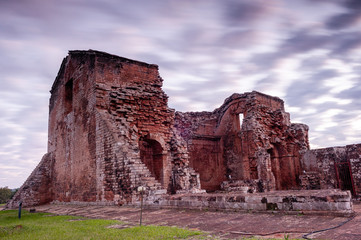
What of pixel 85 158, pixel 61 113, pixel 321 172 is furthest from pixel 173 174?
pixel 61 113

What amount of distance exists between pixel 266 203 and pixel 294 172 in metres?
15.2

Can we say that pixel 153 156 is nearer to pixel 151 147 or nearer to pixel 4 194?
pixel 151 147

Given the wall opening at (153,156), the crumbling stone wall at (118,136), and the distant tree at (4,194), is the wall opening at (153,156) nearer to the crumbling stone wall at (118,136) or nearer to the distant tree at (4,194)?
the crumbling stone wall at (118,136)

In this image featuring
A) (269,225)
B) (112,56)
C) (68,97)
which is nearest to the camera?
(269,225)

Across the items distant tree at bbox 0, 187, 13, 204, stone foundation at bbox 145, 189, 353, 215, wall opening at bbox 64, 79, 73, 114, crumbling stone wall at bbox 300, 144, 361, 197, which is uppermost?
wall opening at bbox 64, 79, 73, 114

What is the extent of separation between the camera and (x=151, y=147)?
14.4 meters

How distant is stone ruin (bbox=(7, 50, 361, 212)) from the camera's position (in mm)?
11680

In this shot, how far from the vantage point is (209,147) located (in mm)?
21266

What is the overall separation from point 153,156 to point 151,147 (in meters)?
0.57

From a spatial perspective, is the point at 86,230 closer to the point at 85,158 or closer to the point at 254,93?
the point at 85,158

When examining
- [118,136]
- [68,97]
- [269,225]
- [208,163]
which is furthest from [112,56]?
[269,225]

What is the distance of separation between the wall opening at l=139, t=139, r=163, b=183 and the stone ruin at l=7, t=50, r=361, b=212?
5cm

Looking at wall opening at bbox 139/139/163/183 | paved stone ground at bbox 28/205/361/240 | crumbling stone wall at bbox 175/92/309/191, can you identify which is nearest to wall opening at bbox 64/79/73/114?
wall opening at bbox 139/139/163/183

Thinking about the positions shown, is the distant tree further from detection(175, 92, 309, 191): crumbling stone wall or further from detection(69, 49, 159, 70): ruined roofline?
detection(69, 49, 159, 70): ruined roofline
